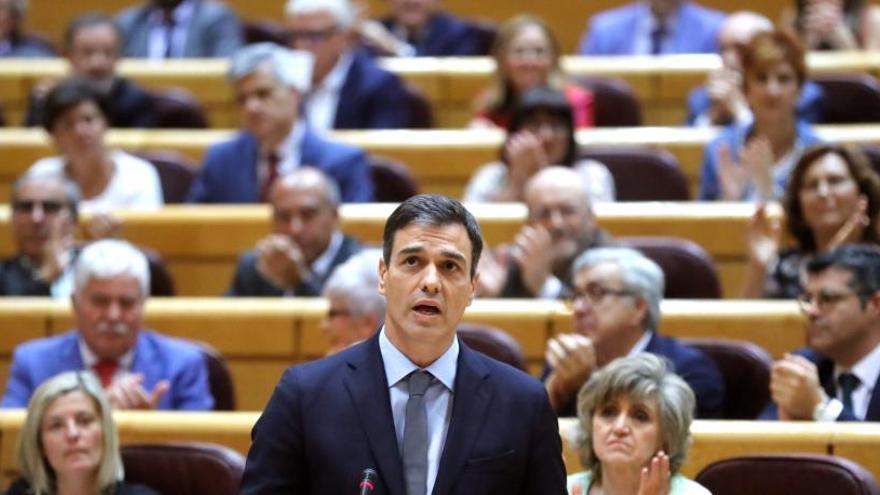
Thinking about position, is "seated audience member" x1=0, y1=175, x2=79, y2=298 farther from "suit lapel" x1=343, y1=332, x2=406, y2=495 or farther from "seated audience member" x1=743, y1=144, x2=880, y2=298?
"suit lapel" x1=343, y1=332, x2=406, y2=495

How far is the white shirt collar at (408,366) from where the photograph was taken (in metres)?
1.81

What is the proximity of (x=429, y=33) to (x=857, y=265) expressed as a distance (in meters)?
2.51

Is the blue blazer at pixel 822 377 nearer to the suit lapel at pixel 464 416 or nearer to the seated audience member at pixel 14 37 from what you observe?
the suit lapel at pixel 464 416

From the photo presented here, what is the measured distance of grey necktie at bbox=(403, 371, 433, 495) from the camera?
179 centimetres

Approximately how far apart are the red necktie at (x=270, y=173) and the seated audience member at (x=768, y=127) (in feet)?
3.49

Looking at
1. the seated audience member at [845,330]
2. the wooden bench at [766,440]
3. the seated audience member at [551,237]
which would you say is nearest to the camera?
the wooden bench at [766,440]

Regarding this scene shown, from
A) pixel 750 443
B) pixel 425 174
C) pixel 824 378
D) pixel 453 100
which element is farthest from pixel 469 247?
pixel 453 100

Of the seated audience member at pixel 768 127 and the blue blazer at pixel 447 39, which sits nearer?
the seated audience member at pixel 768 127

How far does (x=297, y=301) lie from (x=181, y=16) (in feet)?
6.92

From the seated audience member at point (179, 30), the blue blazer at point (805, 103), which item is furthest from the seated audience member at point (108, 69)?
the blue blazer at point (805, 103)

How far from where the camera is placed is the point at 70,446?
2.73 metres

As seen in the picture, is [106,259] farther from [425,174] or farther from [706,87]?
[706,87]

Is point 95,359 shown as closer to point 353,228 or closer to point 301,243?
point 301,243

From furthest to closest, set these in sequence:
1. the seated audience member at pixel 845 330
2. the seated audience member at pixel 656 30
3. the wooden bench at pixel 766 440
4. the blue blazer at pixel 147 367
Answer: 1. the seated audience member at pixel 656 30
2. the blue blazer at pixel 147 367
3. the seated audience member at pixel 845 330
4. the wooden bench at pixel 766 440
